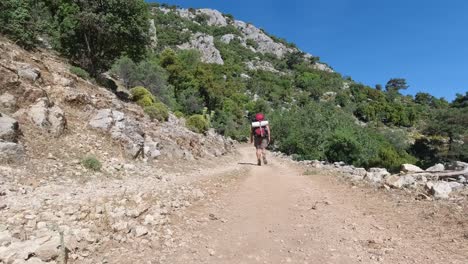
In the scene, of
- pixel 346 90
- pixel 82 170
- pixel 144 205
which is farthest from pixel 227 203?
pixel 346 90

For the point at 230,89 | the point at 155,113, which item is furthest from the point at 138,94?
the point at 230,89

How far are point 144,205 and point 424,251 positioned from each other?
4274 millimetres

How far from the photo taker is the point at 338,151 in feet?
77.8

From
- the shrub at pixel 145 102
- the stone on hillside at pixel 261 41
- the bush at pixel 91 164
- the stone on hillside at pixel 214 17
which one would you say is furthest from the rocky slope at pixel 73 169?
the stone on hillside at pixel 214 17

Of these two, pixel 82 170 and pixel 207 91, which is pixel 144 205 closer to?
pixel 82 170

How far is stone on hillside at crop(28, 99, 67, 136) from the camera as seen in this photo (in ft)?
32.9

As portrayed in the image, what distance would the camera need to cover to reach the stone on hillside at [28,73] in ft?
37.8

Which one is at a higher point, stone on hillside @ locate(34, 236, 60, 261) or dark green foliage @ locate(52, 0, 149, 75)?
dark green foliage @ locate(52, 0, 149, 75)

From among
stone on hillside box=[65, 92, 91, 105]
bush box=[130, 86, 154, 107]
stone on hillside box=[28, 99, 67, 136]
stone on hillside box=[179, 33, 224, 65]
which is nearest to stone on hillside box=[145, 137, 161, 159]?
stone on hillside box=[65, 92, 91, 105]

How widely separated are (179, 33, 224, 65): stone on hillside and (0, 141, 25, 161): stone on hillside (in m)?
84.5

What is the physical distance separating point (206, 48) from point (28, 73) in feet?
290

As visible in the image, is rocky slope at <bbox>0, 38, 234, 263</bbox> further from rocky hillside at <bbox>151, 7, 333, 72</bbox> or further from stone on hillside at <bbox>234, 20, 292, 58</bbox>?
stone on hillside at <bbox>234, 20, 292, 58</bbox>

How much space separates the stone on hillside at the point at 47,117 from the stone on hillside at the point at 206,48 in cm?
8178

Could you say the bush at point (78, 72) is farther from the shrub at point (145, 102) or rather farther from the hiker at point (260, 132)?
the hiker at point (260, 132)
